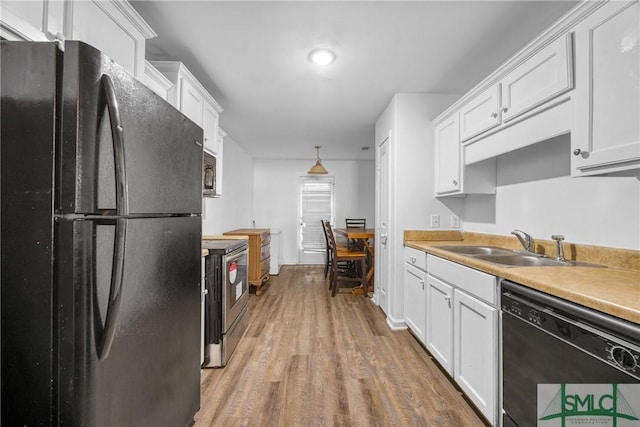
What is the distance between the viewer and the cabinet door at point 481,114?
188cm

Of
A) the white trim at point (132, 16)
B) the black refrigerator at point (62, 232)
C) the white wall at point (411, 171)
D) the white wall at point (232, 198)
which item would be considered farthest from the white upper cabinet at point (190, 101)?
the white wall at point (411, 171)

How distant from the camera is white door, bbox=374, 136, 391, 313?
322 centimetres

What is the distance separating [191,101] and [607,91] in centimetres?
258

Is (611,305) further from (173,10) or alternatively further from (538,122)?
(173,10)

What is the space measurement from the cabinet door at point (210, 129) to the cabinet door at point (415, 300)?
2.24 meters

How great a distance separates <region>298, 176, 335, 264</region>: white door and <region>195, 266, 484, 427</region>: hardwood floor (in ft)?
11.0

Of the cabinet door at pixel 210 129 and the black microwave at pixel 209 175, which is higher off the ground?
the cabinet door at pixel 210 129

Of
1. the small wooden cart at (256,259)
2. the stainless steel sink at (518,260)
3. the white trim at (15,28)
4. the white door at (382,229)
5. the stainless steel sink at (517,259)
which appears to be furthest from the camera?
the small wooden cart at (256,259)

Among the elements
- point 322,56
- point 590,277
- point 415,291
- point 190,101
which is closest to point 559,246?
point 590,277

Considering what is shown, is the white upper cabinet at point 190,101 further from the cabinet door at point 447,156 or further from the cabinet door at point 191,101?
the cabinet door at point 447,156

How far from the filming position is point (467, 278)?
166 cm

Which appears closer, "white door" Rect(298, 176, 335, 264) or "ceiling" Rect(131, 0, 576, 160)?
"ceiling" Rect(131, 0, 576, 160)

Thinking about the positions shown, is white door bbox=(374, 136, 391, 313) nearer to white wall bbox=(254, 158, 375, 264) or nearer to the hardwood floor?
the hardwood floor

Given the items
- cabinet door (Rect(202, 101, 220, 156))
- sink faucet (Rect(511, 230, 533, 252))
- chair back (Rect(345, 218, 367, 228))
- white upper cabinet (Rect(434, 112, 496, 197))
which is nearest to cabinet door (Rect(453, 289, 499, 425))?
sink faucet (Rect(511, 230, 533, 252))
